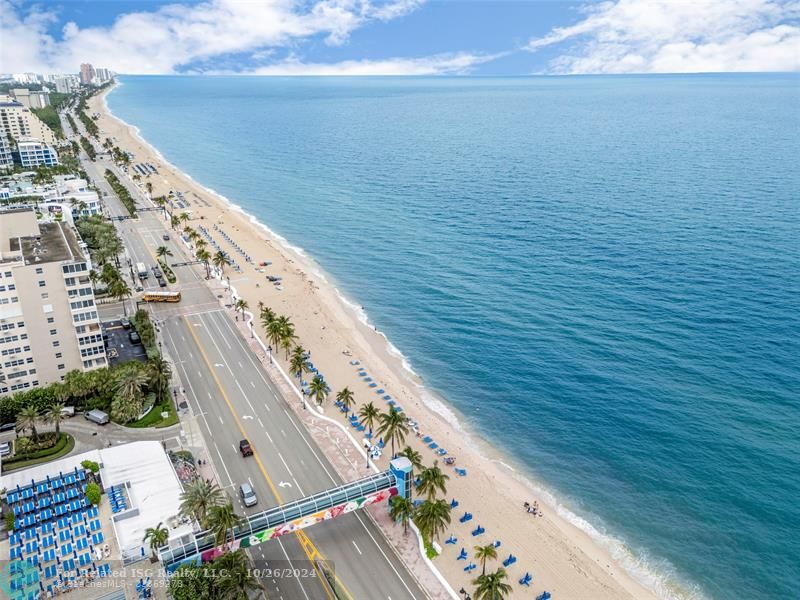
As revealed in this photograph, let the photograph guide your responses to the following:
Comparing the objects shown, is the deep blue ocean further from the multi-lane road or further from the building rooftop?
the building rooftop

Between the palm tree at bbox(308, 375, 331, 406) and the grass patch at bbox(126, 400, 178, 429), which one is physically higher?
the palm tree at bbox(308, 375, 331, 406)

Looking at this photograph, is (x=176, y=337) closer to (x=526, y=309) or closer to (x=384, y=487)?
(x=384, y=487)

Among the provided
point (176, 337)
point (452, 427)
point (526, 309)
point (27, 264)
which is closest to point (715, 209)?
point (526, 309)

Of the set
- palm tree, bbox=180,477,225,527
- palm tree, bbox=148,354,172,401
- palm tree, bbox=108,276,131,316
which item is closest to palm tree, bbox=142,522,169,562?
palm tree, bbox=180,477,225,527

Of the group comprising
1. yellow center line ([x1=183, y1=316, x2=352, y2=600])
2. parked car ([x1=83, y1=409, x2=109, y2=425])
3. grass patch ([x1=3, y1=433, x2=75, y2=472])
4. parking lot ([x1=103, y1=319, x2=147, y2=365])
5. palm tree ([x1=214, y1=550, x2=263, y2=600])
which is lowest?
yellow center line ([x1=183, y1=316, x2=352, y2=600])

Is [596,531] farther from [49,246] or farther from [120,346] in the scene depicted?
[49,246]

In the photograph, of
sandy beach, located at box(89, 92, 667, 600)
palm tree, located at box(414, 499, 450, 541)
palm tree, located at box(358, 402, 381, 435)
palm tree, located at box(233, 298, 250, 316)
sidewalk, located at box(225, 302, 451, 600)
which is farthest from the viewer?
palm tree, located at box(233, 298, 250, 316)
